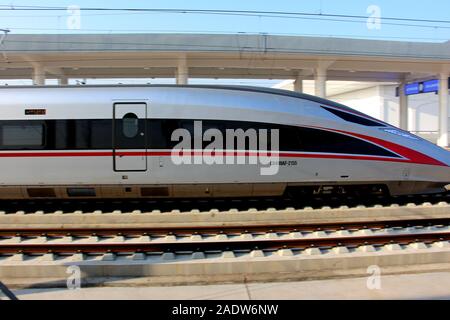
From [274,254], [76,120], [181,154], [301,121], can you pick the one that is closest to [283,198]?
[301,121]

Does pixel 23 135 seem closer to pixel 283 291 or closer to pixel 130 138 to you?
Result: pixel 130 138

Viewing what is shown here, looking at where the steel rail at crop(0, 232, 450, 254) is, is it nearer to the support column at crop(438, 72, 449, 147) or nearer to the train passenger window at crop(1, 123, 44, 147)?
the train passenger window at crop(1, 123, 44, 147)

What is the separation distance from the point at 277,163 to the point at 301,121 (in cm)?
105

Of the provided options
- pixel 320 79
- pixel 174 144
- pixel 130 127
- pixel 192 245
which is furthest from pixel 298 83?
pixel 192 245

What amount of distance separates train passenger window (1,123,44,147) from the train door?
1576mm

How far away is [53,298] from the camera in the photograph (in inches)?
169

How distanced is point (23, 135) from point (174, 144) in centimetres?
318

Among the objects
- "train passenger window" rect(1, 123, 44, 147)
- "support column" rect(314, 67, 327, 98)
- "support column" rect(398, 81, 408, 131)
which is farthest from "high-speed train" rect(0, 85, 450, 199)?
"support column" rect(398, 81, 408, 131)

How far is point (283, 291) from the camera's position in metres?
4.49

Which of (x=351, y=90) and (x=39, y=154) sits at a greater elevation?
(x=351, y=90)

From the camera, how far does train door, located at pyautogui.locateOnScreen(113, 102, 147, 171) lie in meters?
8.54

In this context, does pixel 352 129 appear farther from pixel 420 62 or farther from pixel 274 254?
pixel 420 62

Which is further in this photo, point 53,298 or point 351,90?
point 351,90
